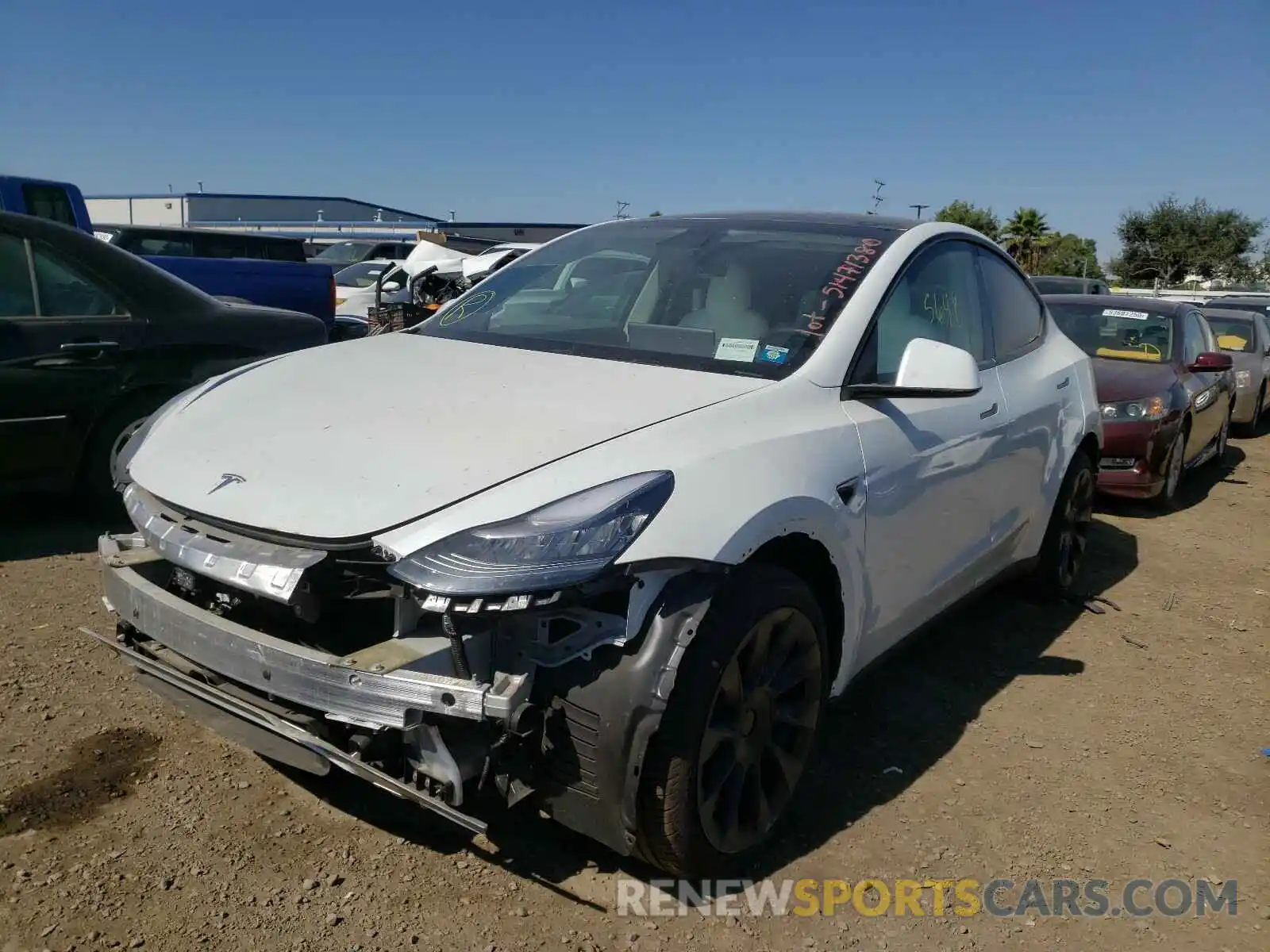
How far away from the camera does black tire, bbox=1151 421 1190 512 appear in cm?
744

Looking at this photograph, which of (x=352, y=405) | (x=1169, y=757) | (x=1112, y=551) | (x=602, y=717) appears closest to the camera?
(x=602, y=717)

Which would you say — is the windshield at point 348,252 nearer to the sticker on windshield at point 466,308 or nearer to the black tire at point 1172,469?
the black tire at point 1172,469

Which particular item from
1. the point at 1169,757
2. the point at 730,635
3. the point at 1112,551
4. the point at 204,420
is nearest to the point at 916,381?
the point at 730,635

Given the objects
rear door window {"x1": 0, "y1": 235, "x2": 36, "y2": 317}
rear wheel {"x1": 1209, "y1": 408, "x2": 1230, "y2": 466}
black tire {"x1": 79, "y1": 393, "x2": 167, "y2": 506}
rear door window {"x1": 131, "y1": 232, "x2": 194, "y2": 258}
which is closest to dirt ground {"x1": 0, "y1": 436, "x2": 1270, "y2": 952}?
black tire {"x1": 79, "y1": 393, "x2": 167, "y2": 506}

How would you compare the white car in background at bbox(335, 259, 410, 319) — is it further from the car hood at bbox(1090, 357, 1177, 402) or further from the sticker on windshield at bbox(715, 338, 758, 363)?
the car hood at bbox(1090, 357, 1177, 402)

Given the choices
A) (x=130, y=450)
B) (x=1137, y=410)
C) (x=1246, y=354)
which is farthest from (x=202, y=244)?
(x=1246, y=354)

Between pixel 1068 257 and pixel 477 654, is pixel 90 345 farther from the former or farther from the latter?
pixel 1068 257

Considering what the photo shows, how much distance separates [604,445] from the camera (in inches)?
94.0

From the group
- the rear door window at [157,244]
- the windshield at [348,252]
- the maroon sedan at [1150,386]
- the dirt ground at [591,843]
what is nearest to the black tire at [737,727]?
the dirt ground at [591,843]

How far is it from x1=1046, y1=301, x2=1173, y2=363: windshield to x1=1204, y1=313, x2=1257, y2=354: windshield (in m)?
3.80

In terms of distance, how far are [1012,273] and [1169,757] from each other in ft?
7.03

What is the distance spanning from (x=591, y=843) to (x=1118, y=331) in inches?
285

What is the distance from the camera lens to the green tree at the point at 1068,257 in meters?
50.1

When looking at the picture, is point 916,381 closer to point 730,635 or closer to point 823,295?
point 823,295
